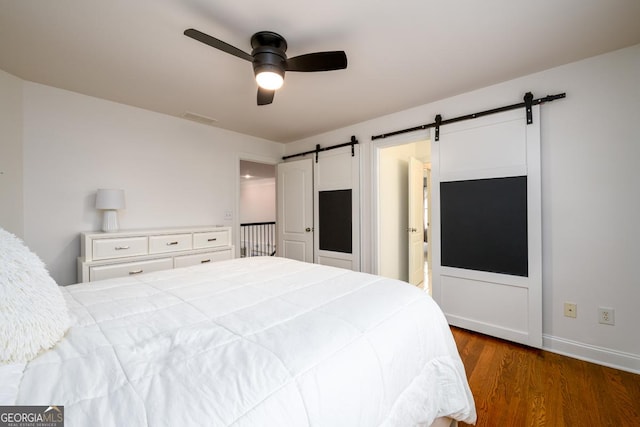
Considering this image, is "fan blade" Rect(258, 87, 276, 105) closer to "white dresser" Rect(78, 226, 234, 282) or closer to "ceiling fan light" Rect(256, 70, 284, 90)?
"ceiling fan light" Rect(256, 70, 284, 90)

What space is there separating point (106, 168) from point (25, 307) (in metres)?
2.60

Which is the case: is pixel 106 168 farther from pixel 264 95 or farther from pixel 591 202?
pixel 591 202

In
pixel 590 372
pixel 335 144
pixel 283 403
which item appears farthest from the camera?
pixel 335 144

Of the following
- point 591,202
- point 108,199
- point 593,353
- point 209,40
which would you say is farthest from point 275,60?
point 593,353

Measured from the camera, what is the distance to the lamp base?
8.50 ft

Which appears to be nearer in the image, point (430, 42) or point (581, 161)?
point (430, 42)

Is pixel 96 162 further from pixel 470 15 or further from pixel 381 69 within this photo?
pixel 470 15

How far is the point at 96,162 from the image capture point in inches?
106

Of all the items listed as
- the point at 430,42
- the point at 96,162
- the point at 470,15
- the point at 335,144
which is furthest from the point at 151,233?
the point at 470,15

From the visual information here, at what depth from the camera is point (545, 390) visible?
175 centimetres

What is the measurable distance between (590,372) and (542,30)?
2.49m

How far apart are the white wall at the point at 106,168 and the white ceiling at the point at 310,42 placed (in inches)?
11.3

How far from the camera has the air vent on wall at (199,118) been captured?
313 centimetres

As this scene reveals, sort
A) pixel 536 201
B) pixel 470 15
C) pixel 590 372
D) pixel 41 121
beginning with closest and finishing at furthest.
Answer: pixel 470 15 < pixel 590 372 < pixel 536 201 < pixel 41 121
